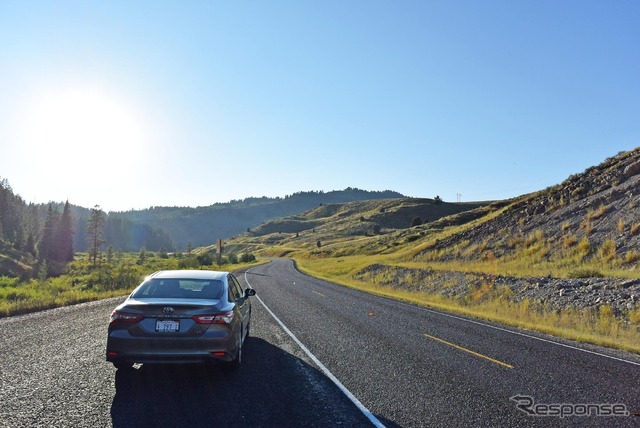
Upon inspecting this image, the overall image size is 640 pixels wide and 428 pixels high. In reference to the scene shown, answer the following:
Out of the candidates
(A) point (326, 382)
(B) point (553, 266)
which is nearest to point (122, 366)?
(A) point (326, 382)

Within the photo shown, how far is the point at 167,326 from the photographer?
6355 millimetres

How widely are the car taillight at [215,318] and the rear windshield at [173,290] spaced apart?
2.10 ft

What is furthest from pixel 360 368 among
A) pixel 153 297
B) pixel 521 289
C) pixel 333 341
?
pixel 521 289

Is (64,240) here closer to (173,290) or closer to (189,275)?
(189,275)

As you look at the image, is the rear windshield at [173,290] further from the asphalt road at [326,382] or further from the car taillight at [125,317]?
the asphalt road at [326,382]

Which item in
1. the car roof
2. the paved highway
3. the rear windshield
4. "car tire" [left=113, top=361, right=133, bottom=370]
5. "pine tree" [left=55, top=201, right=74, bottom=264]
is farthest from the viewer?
"pine tree" [left=55, top=201, right=74, bottom=264]

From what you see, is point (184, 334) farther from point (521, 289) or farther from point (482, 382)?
point (521, 289)

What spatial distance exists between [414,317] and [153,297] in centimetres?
971

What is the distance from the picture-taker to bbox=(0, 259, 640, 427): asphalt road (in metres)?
5.18

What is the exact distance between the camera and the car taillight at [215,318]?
6.45 meters

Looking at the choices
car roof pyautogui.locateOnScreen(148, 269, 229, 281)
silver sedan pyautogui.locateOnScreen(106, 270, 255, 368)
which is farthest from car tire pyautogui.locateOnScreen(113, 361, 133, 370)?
car roof pyautogui.locateOnScreen(148, 269, 229, 281)

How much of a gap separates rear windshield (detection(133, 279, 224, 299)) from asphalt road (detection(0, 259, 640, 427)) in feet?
4.20

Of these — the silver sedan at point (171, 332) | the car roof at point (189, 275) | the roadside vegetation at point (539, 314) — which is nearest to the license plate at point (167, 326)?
the silver sedan at point (171, 332)

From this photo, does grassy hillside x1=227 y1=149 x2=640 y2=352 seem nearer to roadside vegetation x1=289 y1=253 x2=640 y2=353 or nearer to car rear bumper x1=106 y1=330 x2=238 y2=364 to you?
roadside vegetation x1=289 y1=253 x2=640 y2=353
